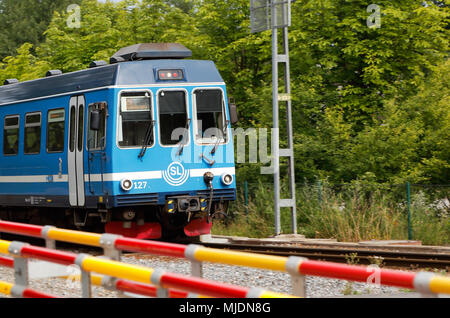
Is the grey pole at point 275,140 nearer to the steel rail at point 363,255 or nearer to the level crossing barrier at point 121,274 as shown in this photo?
the steel rail at point 363,255

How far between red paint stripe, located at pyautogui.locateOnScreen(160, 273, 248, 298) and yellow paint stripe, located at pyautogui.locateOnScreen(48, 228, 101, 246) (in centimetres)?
150

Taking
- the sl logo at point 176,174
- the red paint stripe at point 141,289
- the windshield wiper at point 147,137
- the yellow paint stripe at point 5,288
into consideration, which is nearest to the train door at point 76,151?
the windshield wiper at point 147,137

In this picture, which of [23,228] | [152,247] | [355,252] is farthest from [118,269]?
[355,252]

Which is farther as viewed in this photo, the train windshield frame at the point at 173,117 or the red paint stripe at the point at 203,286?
the train windshield frame at the point at 173,117

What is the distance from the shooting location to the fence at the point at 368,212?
1583 cm

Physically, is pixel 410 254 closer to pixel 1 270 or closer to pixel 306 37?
pixel 1 270

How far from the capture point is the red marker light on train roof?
1386cm

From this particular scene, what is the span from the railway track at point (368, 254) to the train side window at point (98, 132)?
310cm

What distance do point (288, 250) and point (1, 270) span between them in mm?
7132

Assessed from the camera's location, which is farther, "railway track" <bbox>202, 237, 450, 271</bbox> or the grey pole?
the grey pole

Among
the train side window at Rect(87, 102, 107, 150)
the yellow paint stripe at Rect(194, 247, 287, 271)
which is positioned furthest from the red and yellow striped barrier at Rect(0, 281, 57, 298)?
the train side window at Rect(87, 102, 107, 150)

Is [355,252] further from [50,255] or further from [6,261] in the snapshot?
[50,255]

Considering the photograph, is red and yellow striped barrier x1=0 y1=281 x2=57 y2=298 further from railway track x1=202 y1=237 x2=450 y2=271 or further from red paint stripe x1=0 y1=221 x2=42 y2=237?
railway track x1=202 y1=237 x2=450 y2=271
